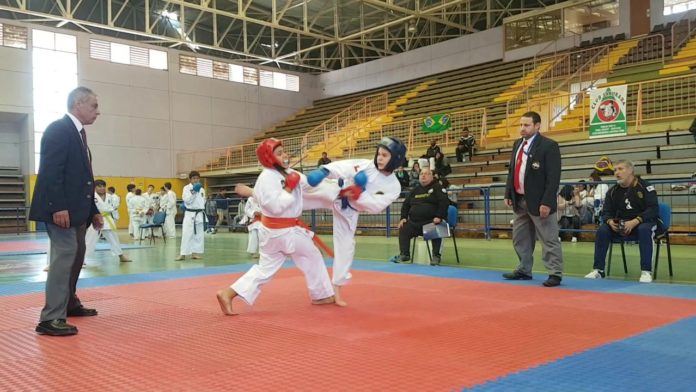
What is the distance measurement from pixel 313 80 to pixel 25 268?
23.8 metres

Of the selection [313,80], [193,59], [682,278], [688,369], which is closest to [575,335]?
[688,369]

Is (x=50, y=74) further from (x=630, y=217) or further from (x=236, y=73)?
(x=630, y=217)

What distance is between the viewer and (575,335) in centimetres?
374

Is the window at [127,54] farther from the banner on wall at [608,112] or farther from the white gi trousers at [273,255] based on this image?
the white gi trousers at [273,255]

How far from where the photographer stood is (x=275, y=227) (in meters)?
4.50

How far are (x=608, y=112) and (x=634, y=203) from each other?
734 centimetres

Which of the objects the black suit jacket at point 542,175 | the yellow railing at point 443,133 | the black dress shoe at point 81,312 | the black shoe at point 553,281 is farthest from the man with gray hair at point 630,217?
the yellow railing at point 443,133

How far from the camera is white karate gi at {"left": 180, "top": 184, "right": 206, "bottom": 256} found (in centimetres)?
996

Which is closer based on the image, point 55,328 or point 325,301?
point 55,328

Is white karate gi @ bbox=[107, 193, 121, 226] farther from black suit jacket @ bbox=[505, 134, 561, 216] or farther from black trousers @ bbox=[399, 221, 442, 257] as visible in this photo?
black suit jacket @ bbox=[505, 134, 561, 216]

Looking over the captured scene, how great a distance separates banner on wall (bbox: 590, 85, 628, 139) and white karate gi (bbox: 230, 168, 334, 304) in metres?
10.2

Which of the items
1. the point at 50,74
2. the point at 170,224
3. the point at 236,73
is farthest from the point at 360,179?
the point at 236,73

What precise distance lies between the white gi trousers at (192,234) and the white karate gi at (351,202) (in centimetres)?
568

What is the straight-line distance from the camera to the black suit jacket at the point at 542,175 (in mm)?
5871
